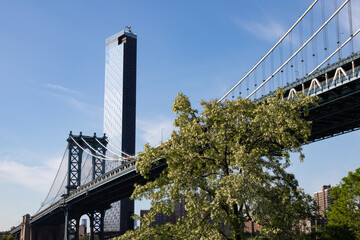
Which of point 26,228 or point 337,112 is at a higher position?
point 337,112

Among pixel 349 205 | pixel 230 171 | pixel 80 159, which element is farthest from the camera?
pixel 80 159

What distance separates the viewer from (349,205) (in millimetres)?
48156

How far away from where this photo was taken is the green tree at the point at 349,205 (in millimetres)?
47406

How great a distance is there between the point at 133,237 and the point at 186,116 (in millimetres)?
6219

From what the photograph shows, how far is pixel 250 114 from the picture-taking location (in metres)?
21.7

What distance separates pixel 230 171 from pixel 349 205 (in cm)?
3159

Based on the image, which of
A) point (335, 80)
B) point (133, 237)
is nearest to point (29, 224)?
point (335, 80)

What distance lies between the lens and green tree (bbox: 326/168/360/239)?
47.4 meters

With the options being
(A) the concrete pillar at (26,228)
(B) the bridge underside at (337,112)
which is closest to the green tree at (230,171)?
(B) the bridge underside at (337,112)

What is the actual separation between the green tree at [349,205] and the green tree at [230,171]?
2948 cm

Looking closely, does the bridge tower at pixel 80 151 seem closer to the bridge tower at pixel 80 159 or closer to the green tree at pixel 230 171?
the bridge tower at pixel 80 159

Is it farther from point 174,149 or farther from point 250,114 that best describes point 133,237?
point 250,114

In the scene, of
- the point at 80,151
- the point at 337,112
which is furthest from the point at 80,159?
the point at 337,112

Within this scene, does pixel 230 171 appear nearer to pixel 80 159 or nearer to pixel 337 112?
pixel 337 112
